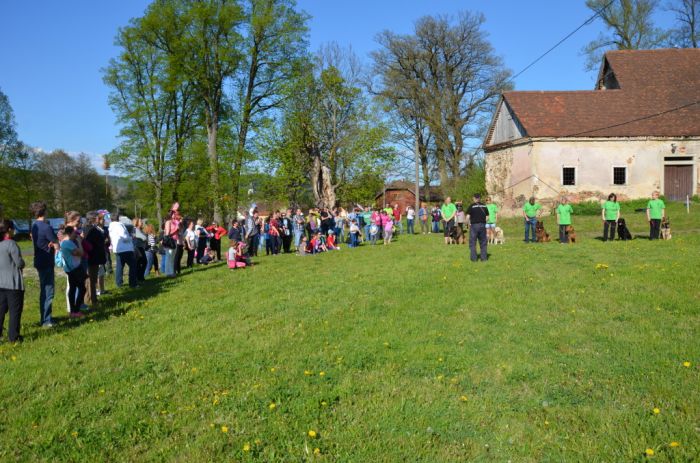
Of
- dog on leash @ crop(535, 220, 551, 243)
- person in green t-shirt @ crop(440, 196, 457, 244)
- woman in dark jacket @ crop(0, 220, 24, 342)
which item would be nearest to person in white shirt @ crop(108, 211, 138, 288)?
woman in dark jacket @ crop(0, 220, 24, 342)

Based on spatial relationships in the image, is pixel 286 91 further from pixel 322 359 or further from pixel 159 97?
pixel 322 359

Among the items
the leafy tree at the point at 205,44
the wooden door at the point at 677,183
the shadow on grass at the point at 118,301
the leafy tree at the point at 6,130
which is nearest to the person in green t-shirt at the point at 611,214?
the shadow on grass at the point at 118,301

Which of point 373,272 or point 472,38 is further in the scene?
point 472,38

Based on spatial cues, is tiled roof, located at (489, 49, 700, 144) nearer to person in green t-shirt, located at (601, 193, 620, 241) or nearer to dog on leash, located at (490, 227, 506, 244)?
dog on leash, located at (490, 227, 506, 244)

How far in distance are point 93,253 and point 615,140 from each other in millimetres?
29187

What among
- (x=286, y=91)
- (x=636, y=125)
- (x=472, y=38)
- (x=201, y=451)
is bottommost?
(x=201, y=451)

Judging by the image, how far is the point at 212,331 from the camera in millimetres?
7777

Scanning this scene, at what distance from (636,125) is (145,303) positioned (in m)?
29.8

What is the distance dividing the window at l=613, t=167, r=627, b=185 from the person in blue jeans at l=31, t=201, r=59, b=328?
30.4 meters

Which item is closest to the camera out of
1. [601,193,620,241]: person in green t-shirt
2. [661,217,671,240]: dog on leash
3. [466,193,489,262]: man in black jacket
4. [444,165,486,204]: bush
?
[466,193,489,262]: man in black jacket

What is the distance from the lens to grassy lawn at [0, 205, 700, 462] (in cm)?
436

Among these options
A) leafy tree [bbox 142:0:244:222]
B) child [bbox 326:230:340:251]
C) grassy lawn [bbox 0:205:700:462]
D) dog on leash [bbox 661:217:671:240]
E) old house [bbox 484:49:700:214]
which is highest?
leafy tree [bbox 142:0:244:222]

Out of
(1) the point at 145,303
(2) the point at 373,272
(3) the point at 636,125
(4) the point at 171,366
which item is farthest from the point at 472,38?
(4) the point at 171,366

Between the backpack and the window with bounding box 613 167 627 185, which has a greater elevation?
the window with bounding box 613 167 627 185
